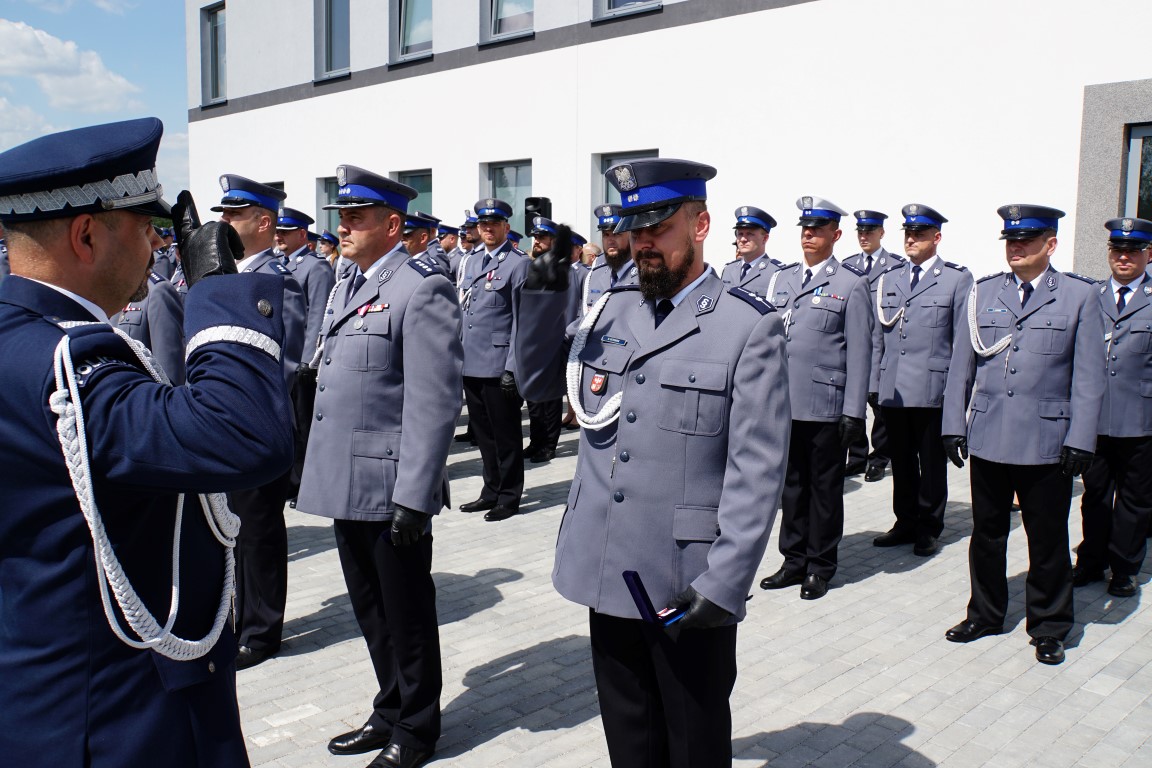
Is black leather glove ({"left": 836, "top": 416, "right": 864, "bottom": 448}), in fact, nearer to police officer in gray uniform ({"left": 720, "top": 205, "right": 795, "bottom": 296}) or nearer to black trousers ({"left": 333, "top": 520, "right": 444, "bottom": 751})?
police officer in gray uniform ({"left": 720, "top": 205, "right": 795, "bottom": 296})

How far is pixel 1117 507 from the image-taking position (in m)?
5.99

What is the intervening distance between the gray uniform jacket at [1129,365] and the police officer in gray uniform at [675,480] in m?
4.12

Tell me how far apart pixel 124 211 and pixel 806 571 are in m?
5.02

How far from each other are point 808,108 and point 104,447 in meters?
10.8

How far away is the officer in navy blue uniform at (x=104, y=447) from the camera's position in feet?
5.15

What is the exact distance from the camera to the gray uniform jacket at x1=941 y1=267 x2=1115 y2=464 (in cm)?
481

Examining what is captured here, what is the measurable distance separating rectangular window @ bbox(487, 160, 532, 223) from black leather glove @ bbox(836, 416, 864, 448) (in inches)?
377

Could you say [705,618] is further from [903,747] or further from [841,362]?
[841,362]

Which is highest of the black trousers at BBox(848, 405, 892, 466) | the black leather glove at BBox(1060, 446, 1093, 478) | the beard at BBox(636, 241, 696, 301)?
the beard at BBox(636, 241, 696, 301)

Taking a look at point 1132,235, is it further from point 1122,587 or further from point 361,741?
point 361,741

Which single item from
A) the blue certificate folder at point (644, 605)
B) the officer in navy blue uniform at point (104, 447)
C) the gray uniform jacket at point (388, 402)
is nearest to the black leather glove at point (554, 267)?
the gray uniform jacket at point (388, 402)

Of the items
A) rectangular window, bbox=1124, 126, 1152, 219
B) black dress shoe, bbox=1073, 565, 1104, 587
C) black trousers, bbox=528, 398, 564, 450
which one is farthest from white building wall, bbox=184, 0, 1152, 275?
black dress shoe, bbox=1073, 565, 1104, 587

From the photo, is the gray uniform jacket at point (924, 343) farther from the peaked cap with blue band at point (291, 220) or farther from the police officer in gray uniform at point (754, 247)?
the peaked cap with blue band at point (291, 220)

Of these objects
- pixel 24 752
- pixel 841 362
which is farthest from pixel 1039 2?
pixel 24 752
